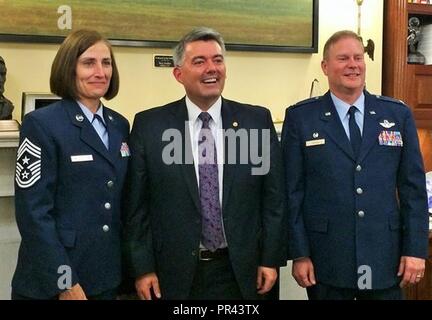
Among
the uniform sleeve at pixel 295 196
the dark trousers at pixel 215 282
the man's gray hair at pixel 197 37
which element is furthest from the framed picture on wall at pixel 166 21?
the dark trousers at pixel 215 282

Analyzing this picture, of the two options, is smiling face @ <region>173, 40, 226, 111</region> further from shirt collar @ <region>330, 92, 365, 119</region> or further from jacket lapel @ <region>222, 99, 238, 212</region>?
shirt collar @ <region>330, 92, 365, 119</region>

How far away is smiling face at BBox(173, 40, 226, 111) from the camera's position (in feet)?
5.67

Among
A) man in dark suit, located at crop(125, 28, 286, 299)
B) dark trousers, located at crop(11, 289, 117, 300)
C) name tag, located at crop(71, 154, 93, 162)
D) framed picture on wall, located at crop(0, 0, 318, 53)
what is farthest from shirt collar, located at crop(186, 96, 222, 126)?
framed picture on wall, located at crop(0, 0, 318, 53)

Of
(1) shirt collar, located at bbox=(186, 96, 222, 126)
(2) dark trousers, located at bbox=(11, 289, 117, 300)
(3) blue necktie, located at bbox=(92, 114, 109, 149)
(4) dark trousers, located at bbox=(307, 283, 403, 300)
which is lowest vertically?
(4) dark trousers, located at bbox=(307, 283, 403, 300)

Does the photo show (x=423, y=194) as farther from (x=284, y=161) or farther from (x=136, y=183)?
(x=136, y=183)

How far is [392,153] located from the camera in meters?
1.80

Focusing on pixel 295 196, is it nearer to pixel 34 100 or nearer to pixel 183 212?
pixel 183 212

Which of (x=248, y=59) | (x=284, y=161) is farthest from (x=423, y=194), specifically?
(x=248, y=59)

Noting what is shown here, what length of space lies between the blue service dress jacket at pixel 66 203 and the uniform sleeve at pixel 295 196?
56 cm

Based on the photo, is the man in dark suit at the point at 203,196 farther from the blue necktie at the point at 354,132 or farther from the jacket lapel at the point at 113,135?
the blue necktie at the point at 354,132

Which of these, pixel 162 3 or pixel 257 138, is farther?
pixel 162 3

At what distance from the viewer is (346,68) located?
1.81 meters

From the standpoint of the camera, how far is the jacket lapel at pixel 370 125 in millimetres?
1784
